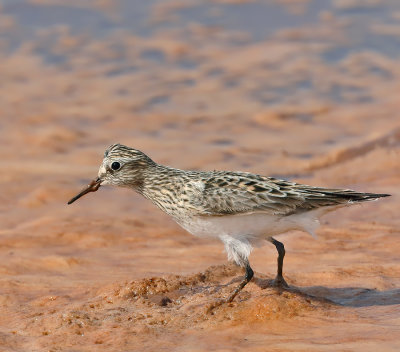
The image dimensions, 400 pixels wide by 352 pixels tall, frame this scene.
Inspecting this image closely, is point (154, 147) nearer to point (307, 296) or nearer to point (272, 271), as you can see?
point (272, 271)

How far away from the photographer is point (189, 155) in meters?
14.9

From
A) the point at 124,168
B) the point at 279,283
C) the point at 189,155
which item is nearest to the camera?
the point at 279,283

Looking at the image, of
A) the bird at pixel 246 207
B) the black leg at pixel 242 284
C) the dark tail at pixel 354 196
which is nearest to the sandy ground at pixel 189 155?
the black leg at pixel 242 284

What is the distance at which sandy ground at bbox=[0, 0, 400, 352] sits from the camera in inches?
295

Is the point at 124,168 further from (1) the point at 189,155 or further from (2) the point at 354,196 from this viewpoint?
(1) the point at 189,155

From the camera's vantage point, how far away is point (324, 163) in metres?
14.5

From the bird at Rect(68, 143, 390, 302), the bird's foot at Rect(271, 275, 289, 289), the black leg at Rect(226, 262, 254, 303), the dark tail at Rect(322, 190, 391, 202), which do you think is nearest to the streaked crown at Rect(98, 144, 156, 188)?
the bird at Rect(68, 143, 390, 302)

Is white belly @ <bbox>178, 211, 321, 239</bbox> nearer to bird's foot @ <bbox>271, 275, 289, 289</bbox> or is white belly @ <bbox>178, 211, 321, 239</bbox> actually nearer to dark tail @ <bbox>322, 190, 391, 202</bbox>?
dark tail @ <bbox>322, 190, 391, 202</bbox>

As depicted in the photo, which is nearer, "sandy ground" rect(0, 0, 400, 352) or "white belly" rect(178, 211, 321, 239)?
"sandy ground" rect(0, 0, 400, 352)

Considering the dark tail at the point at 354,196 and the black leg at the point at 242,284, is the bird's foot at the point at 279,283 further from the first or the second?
the dark tail at the point at 354,196

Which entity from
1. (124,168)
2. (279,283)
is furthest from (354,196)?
(124,168)

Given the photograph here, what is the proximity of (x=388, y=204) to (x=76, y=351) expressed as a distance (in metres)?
5.97

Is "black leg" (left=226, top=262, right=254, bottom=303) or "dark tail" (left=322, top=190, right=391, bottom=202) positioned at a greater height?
"dark tail" (left=322, top=190, right=391, bottom=202)

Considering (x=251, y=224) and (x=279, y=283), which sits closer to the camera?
(x=251, y=224)
